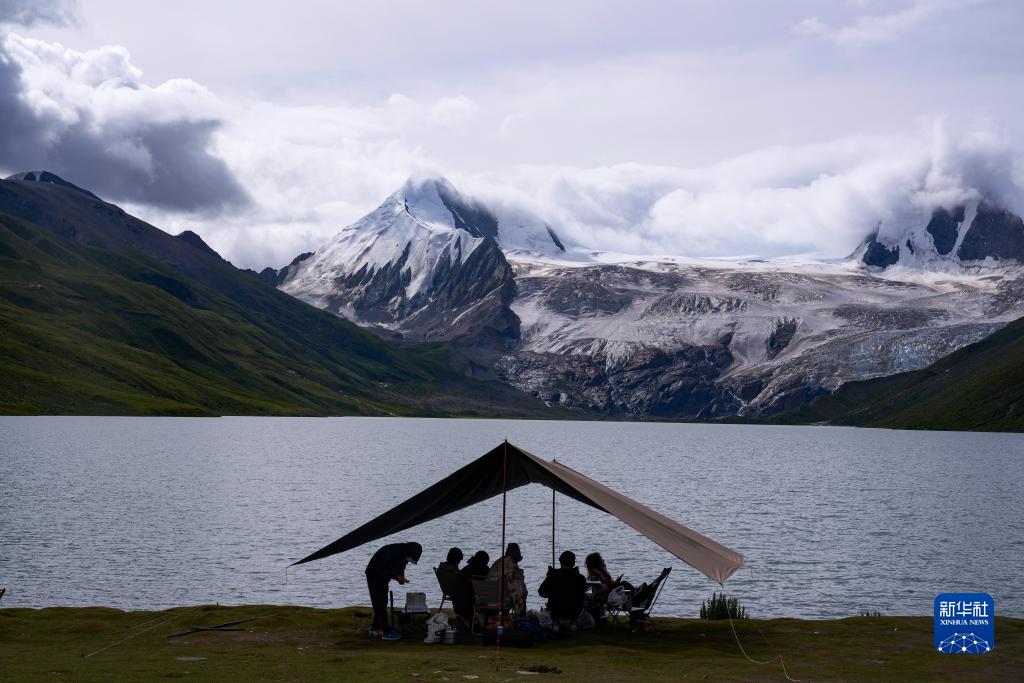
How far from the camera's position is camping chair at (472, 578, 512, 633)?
3253 cm

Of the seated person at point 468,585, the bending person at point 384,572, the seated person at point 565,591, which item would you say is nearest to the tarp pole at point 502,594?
the seated person at point 468,585

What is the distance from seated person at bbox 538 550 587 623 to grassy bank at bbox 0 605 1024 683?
0.80m

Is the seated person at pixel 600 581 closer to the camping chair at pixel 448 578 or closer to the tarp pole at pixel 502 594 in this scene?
the tarp pole at pixel 502 594

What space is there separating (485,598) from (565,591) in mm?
2417

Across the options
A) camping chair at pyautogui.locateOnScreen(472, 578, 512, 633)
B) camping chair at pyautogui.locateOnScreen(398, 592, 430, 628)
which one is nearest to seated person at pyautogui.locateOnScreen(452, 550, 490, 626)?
camping chair at pyautogui.locateOnScreen(472, 578, 512, 633)

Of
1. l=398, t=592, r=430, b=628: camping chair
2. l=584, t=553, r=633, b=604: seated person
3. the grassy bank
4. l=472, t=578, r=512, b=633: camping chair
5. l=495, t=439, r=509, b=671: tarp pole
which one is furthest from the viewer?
l=584, t=553, r=633, b=604: seated person

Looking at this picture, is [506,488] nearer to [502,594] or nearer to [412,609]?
[502,594]

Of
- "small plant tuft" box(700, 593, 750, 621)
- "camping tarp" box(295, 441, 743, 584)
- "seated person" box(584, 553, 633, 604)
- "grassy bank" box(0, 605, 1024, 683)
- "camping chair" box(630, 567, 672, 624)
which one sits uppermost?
"camping tarp" box(295, 441, 743, 584)

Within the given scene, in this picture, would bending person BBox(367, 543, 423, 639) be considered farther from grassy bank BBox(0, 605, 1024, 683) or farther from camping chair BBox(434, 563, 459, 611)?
camping chair BBox(434, 563, 459, 611)

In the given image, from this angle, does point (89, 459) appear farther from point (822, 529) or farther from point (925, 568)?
point (925, 568)

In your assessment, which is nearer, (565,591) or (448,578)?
(565,591)

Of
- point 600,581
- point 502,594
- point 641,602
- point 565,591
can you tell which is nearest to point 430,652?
point 502,594

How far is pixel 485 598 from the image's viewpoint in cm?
3272

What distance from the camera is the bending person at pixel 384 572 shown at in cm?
3183
